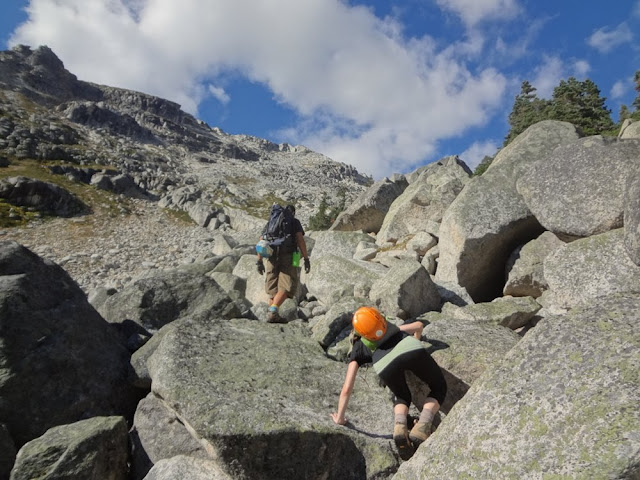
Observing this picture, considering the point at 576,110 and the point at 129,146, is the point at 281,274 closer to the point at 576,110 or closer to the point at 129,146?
the point at 576,110

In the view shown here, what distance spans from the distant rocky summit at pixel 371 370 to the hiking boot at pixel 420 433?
538 mm

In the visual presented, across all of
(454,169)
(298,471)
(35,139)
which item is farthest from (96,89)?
(298,471)

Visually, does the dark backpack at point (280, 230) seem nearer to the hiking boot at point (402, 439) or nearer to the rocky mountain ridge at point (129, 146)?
the hiking boot at point (402, 439)

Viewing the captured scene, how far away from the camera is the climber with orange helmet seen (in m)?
6.48

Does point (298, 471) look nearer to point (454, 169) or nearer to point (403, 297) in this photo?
point (403, 297)

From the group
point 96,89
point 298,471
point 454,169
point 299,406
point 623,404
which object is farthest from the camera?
point 96,89

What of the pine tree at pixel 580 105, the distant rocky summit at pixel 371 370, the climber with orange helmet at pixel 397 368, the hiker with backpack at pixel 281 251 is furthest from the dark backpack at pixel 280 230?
the pine tree at pixel 580 105

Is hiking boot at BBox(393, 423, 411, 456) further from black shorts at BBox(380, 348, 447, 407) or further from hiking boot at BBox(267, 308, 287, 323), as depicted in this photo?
hiking boot at BBox(267, 308, 287, 323)

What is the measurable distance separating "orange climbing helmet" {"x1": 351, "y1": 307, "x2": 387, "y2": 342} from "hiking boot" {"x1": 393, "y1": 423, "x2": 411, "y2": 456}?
1494 mm

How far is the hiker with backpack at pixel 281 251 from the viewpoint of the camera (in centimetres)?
1176

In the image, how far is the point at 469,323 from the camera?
30.0 ft

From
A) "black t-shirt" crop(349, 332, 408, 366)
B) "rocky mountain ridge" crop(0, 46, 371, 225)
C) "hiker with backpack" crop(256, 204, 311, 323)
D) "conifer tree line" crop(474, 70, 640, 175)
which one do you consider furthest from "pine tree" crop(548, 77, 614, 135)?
"black t-shirt" crop(349, 332, 408, 366)

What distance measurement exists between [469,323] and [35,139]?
331 feet

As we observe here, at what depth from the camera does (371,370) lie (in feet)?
28.5
